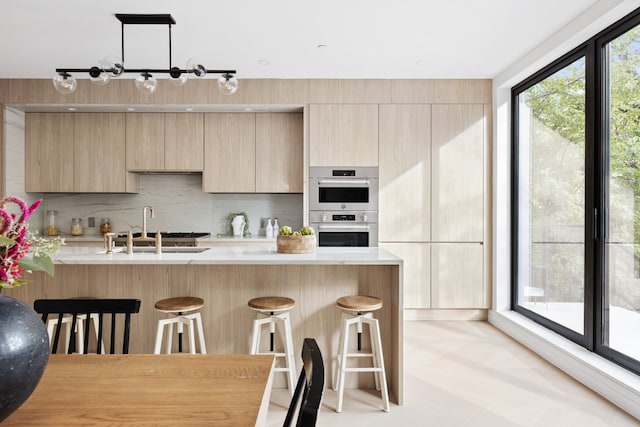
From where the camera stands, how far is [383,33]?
3.24 metres

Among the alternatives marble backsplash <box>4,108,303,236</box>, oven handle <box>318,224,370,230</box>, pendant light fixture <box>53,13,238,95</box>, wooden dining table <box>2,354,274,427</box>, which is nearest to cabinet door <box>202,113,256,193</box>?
marble backsplash <box>4,108,303,236</box>

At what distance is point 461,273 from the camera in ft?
14.4

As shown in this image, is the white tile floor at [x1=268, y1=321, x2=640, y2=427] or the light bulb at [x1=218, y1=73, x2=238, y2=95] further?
the light bulb at [x1=218, y1=73, x2=238, y2=95]

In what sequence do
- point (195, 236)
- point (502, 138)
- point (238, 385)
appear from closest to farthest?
point (238, 385) → point (502, 138) → point (195, 236)

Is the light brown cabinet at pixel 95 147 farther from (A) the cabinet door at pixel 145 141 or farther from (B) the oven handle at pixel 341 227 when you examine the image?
(B) the oven handle at pixel 341 227

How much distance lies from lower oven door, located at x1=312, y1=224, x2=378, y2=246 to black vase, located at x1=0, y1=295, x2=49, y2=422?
3573 millimetres

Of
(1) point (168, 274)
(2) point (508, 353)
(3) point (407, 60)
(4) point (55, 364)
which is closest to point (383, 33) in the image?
(3) point (407, 60)

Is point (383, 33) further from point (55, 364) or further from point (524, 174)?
point (55, 364)

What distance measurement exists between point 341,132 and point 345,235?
1.11 m

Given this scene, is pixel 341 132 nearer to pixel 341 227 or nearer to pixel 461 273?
pixel 341 227

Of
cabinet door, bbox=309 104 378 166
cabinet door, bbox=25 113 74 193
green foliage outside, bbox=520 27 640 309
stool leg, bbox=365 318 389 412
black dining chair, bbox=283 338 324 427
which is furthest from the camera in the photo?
cabinet door, bbox=25 113 74 193

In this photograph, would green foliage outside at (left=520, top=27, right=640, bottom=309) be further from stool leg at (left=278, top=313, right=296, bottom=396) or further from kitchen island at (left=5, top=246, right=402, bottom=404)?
stool leg at (left=278, top=313, right=296, bottom=396)

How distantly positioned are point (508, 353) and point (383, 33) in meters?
2.82

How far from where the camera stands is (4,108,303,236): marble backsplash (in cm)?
496
